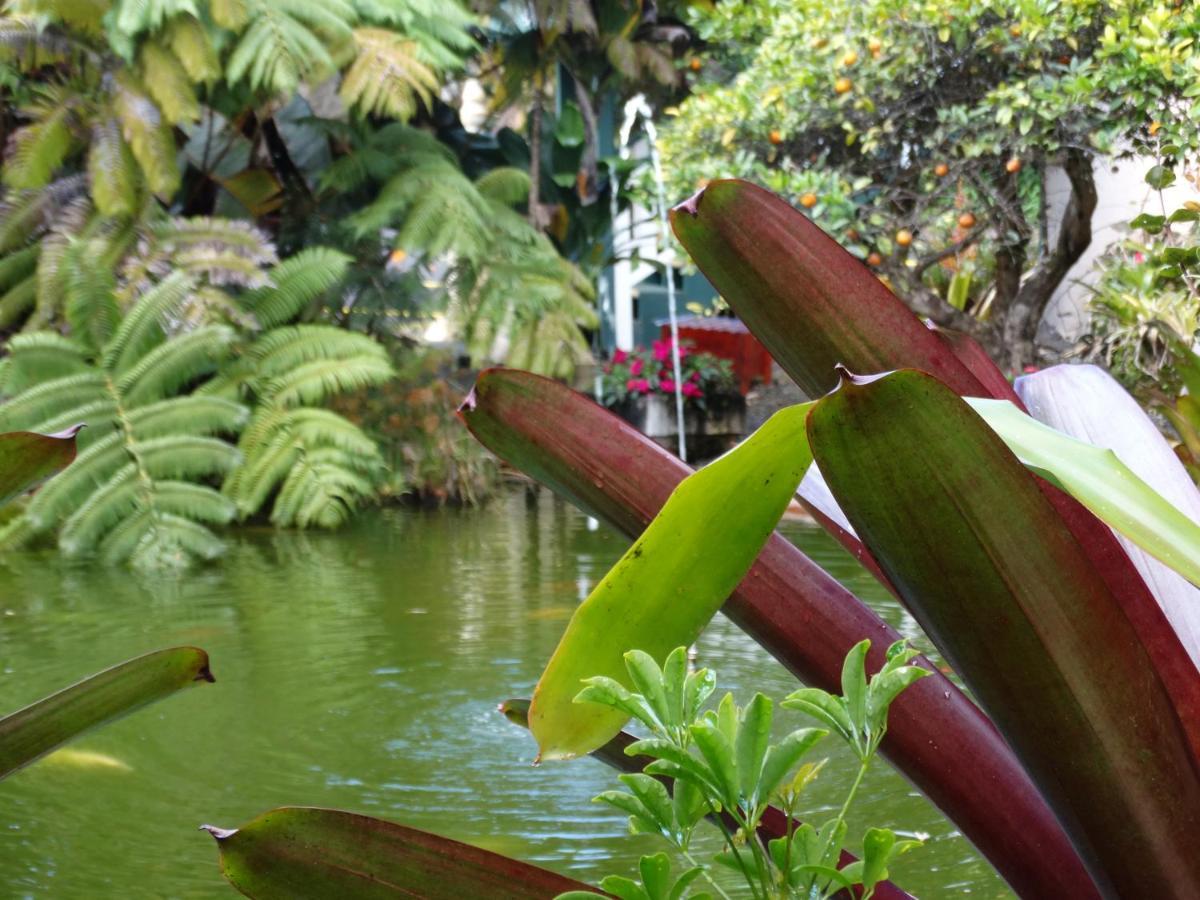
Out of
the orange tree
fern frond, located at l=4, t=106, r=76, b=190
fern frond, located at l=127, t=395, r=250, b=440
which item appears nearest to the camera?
the orange tree

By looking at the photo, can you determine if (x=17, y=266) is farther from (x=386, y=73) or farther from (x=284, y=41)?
(x=386, y=73)

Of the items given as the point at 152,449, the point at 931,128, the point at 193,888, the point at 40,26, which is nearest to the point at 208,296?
the point at 152,449

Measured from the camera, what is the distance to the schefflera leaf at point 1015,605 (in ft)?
1.56

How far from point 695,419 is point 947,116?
3623 millimetres

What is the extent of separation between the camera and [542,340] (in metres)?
8.54

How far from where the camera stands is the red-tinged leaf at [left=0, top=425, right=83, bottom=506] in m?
0.75

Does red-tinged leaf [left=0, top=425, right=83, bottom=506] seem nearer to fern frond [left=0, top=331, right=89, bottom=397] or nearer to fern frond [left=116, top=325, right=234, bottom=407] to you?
fern frond [left=116, top=325, right=234, bottom=407]

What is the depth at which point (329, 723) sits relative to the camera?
9.34ft

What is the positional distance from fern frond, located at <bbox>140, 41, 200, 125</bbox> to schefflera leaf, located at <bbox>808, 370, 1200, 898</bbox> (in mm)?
7166

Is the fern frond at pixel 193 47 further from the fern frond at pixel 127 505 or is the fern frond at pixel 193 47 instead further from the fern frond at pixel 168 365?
the fern frond at pixel 127 505

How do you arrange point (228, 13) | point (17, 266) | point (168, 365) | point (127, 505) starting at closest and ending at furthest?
point (127, 505) → point (168, 365) → point (228, 13) → point (17, 266)

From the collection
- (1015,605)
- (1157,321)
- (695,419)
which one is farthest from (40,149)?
(1015,605)

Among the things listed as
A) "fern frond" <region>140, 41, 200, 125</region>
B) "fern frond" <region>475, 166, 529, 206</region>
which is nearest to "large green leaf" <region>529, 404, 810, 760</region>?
"fern frond" <region>140, 41, 200, 125</region>

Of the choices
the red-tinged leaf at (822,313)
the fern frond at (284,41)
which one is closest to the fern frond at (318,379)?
the fern frond at (284,41)
